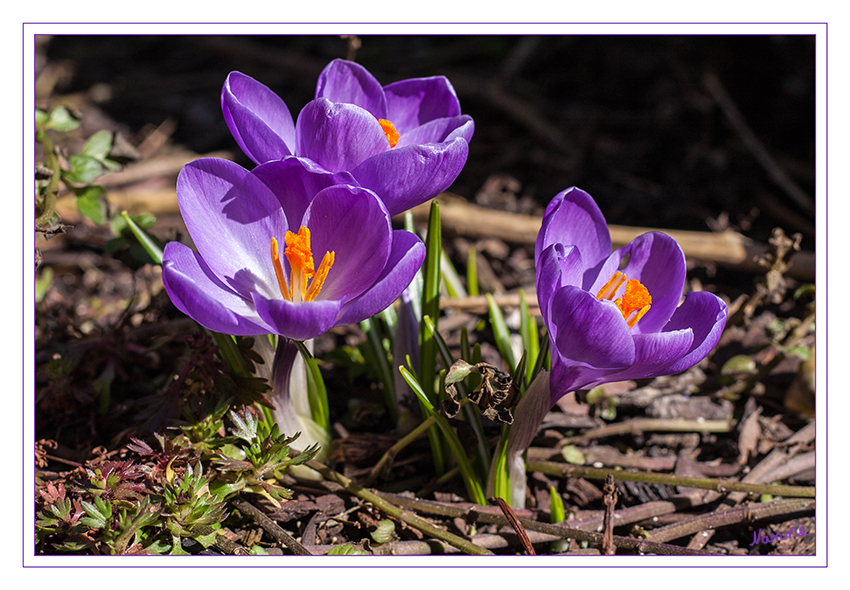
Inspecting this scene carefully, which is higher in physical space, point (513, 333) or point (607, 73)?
point (607, 73)

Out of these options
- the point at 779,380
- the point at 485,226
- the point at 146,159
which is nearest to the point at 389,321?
the point at 485,226

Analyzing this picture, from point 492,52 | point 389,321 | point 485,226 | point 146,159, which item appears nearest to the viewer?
point 389,321

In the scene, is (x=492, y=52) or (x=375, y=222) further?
(x=492, y=52)

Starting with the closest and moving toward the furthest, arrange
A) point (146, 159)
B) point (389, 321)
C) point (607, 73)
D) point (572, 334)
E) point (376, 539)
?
1. point (572, 334)
2. point (376, 539)
3. point (389, 321)
4. point (146, 159)
5. point (607, 73)

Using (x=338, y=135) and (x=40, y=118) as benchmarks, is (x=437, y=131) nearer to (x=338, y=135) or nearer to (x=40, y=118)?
(x=338, y=135)

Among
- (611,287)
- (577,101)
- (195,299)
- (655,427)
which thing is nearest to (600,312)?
(611,287)

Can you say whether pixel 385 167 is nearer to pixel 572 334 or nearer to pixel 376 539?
pixel 572 334
